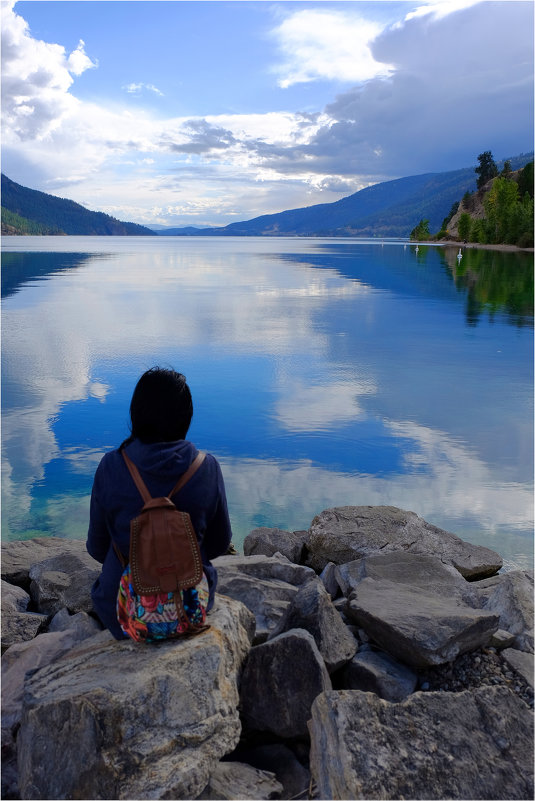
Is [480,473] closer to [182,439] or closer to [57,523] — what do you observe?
[57,523]

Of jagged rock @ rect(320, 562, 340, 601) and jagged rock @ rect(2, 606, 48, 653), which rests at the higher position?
jagged rock @ rect(2, 606, 48, 653)

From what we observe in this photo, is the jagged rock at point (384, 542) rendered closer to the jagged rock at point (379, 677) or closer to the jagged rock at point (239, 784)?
the jagged rock at point (379, 677)

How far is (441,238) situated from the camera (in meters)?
144

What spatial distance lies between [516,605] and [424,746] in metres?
1.84

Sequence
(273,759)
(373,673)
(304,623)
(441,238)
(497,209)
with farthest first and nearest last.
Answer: (441,238)
(497,209)
(304,623)
(373,673)
(273,759)

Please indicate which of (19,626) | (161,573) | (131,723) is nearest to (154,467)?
(161,573)

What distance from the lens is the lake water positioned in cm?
905

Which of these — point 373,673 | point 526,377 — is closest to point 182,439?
point 373,673

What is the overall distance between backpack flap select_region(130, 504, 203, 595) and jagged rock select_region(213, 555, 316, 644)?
52.0 inches

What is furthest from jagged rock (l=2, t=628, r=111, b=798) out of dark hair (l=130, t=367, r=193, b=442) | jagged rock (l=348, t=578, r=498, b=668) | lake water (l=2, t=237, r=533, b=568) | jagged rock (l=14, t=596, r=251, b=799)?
lake water (l=2, t=237, r=533, b=568)

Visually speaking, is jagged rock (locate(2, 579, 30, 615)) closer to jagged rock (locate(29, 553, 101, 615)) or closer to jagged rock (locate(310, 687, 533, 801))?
jagged rock (locate(29, 553, 101, 615))

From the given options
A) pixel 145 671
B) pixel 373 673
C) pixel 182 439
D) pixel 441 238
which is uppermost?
pixel 441 238

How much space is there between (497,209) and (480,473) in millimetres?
97948

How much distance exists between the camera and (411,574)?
17.9ft
